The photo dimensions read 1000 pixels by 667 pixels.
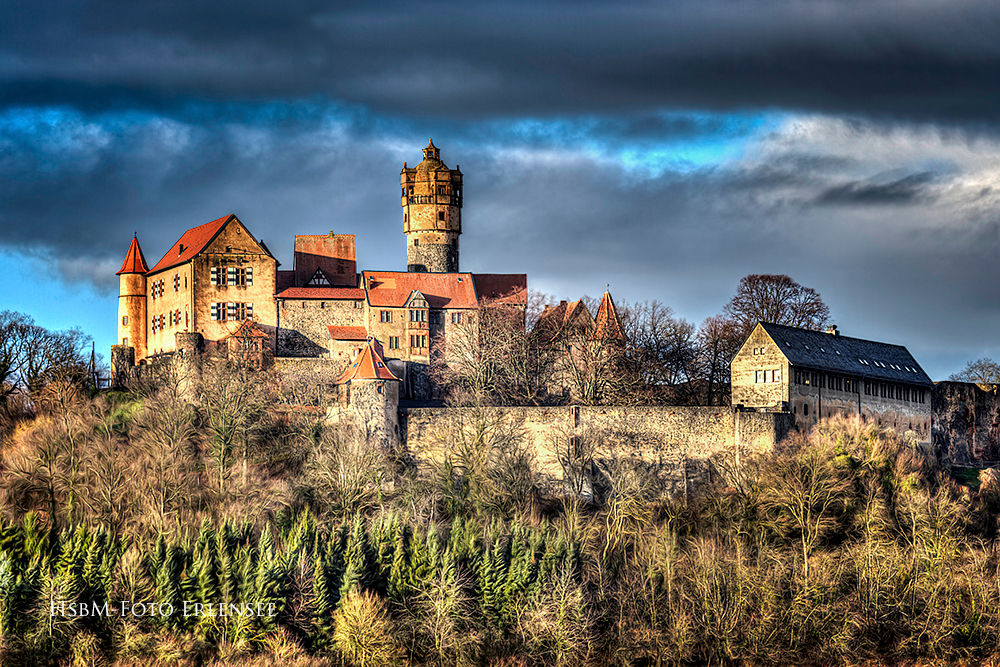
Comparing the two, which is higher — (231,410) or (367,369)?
(367,369)

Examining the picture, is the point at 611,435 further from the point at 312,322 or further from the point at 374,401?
the point at 312,322

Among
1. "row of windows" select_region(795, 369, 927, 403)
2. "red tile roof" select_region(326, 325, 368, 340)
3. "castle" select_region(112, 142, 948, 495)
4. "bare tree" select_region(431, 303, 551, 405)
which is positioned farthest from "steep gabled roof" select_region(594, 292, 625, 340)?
"red tile roof" select_region(326, 325, 368, 340)

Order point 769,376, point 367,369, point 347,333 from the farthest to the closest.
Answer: point 347,333 < point 769,376 < point 367,369

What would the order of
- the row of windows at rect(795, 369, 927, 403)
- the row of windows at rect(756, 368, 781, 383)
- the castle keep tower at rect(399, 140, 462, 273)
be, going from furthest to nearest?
the castle keep tower at rect(399, 140, 462, 273)
the row of windows at rect(795, 369, 927, 403)
the row of windows at rect(756, 368, 781, 383)

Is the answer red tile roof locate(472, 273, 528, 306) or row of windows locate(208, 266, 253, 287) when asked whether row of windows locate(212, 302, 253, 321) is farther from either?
red tile roof locate(472, 273, 528, 306)

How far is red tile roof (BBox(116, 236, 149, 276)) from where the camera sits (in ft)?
240

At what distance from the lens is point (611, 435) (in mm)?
58188

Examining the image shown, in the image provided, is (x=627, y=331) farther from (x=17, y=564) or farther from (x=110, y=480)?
Result: (x=17, y=564)

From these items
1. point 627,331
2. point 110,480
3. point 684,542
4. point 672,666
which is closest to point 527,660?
point 672,666

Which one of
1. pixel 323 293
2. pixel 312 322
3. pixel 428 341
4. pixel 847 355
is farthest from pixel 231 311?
pixel 847 355

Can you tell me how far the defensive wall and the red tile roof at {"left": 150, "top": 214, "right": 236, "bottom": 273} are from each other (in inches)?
685

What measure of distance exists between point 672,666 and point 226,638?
49.0ft

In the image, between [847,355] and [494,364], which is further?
[494,364]

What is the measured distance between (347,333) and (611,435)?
17230 millimetres
